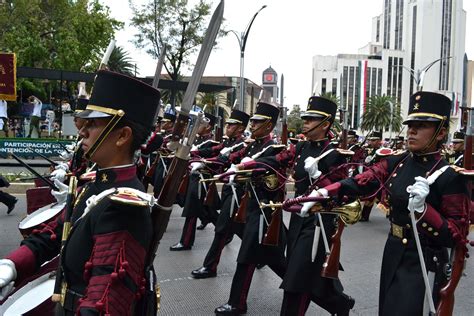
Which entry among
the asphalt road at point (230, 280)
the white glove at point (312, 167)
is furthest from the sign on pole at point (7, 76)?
the white glove at point (312, 167)

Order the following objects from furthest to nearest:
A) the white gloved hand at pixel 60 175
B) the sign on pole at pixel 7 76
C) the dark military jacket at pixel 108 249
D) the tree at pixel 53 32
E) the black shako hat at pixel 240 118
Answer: the tree at pixel 53 32
the sign on pole at pixel 7 76
the black shako hat at pixel 240 118
the white gloved hand at pixel 60 175
the dark military jacket at pixel 108 249

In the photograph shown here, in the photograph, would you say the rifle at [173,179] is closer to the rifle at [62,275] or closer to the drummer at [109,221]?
the drummer at [109,221]

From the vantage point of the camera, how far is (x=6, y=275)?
2.42 m

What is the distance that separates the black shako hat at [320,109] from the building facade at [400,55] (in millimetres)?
77933

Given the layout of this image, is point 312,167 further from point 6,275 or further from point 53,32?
point 53,32

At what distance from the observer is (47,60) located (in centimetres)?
2627

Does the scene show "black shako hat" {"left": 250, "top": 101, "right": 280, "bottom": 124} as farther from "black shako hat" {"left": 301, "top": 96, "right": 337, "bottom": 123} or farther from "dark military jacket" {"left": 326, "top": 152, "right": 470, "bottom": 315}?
"dark military jacket" {"left": 326, "top": 152, "right": 470, "bottom": 315}

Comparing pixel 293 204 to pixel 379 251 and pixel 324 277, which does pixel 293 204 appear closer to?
pixel 324 277

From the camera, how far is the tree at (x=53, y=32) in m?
24.4

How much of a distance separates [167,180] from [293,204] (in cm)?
190

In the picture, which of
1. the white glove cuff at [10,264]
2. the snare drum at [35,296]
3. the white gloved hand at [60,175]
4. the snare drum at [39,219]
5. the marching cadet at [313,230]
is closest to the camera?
the white glove cuff at [10,264]

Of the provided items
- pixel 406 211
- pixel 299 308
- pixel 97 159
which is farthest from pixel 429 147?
pixel 97 159

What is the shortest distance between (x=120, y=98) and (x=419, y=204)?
2.16 metres

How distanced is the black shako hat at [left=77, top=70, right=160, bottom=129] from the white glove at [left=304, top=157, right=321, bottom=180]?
8.74 ft
